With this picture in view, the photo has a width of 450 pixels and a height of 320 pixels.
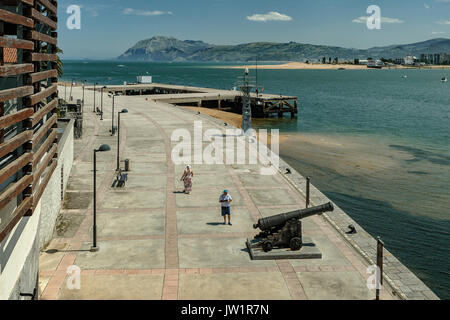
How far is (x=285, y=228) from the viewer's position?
1661 cm

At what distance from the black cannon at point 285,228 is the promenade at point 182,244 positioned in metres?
0.72

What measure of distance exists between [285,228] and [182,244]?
4249 millimetres

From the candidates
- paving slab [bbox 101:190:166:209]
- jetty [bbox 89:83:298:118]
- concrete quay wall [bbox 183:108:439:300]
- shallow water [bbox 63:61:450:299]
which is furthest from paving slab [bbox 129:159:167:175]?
jetty [bbox 89:83:298:118]

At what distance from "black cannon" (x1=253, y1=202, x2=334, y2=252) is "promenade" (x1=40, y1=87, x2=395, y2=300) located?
722 mm

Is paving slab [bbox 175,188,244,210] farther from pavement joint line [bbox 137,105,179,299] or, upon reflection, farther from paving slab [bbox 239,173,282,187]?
paving slab [bbox 239,173,282,187]

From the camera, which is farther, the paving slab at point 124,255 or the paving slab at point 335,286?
the paving slab at point 124,255

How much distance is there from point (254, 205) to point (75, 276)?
10.2m

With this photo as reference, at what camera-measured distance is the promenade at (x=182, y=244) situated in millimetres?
14344

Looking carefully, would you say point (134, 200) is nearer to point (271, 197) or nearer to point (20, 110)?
point (271, 197)

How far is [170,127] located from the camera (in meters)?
46.7

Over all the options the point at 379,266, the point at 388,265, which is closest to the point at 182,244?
the point at 379,266

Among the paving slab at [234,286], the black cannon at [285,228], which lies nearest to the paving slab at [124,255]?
the paving slab at [234,286]

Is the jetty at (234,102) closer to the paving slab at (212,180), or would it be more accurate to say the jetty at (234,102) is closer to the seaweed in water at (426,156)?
the seaweed in water at (426,156)

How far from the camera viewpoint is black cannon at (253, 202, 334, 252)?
1634 centimetres
